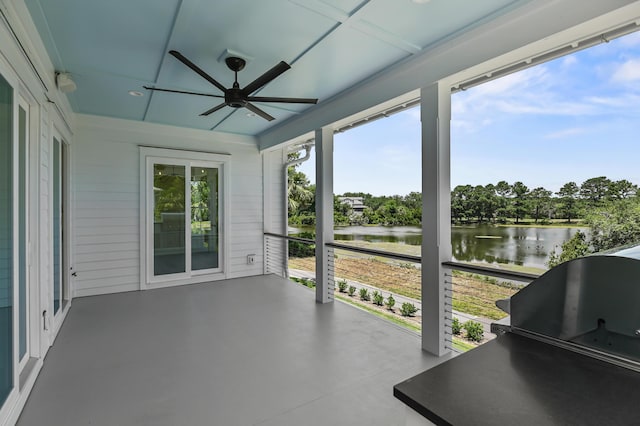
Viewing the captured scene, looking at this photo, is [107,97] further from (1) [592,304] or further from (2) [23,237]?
(1) [592,304]

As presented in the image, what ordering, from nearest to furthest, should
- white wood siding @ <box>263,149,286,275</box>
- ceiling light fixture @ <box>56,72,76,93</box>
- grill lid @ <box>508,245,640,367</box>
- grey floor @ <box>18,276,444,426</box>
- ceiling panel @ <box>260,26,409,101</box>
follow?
Answer: grill lid @ <box>508,245,640,367</box> < grey floor @ <box>18,276,444,426</box> < ceiling panel @ <box>260,26,409,101</box> < ceiling light fixture @ <box>56,72,76,93</box> < white wood siding @ <box>263,149,286,275</box>

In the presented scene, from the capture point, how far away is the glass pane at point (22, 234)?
2.21 m

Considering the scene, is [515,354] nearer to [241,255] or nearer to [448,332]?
[448,332]

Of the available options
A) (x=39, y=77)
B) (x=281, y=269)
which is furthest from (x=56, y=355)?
(x=281, y=269)

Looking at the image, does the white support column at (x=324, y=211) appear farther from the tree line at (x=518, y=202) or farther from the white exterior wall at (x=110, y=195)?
→ the white exterior wall at (x=110, y=195)

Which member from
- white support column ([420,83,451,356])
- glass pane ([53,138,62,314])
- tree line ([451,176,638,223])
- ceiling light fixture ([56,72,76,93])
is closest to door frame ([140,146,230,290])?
glass pane ([53,138,62,314])

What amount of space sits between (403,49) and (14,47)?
287cm

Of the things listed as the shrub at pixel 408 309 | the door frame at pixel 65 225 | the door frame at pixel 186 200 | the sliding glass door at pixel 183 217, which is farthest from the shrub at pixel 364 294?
the door frame at pixel 65 225

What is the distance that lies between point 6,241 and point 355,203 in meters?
4.87

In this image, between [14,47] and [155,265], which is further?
[155,265]

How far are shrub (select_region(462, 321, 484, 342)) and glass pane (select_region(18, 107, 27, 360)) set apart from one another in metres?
4.14

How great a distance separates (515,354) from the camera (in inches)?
41.4

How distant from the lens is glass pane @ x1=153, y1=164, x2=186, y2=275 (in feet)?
17.4

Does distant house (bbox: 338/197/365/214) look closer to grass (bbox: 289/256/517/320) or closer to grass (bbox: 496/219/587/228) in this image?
grass (bbox: 289/256/517/320)
